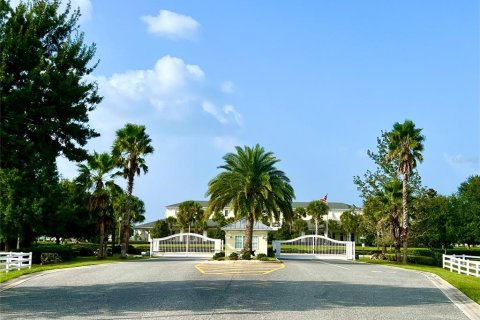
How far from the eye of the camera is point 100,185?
153ft

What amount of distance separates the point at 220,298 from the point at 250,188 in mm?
26069

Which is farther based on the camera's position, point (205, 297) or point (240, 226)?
point (240, 226)

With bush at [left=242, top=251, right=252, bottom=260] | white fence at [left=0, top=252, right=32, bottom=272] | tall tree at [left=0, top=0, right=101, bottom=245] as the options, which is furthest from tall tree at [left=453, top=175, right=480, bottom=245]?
tall tree at [left=0, top=0, right=101, bottom=245]

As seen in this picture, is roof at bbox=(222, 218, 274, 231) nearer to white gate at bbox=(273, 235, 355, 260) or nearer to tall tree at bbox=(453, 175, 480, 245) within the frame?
white gate at bbox=(273, 235, 355, 260)

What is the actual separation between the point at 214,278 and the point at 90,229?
1394 inches

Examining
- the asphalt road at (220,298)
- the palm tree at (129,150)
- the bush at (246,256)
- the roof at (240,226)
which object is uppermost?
the palm tree at (129,150)

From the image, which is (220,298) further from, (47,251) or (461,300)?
(47,251)

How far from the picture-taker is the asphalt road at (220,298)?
46.3ft

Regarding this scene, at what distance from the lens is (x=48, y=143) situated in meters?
17.2

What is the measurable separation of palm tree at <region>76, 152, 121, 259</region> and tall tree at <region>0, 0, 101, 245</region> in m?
27.6

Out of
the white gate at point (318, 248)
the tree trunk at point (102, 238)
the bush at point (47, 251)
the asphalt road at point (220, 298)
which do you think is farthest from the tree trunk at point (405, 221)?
the bush at point (47, 251)

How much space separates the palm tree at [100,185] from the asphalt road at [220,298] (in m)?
21.4

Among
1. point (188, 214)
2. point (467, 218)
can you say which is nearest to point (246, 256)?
point (467, 218)

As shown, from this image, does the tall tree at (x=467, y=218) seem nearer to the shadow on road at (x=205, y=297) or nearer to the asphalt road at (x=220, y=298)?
the asphalt road at (x=220, y=298)
